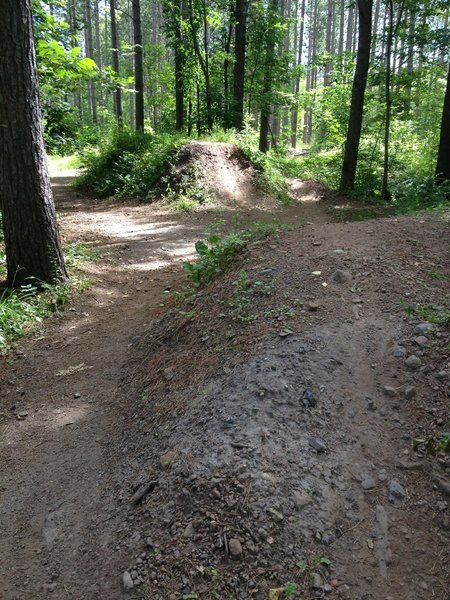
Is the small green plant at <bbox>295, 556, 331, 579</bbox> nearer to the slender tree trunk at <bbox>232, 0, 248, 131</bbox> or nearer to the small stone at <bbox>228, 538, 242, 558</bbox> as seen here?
the small stone at <bbox>228, 538, 242, 558</bbox>

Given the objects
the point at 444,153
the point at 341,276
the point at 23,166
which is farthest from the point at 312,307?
the point at 444,153

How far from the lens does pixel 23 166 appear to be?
18.2 feet

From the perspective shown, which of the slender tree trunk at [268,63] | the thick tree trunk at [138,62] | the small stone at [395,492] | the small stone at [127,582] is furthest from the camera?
the slender tree trunk at [268,63]

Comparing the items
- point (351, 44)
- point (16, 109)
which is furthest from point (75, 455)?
point (351, 44)

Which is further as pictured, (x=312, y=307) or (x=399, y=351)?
(x=312, y=307)

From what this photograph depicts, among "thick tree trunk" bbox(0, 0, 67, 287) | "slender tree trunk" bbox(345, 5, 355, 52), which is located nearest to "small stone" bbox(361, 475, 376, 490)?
"thick tree trunk" bbox(0, 0, 67, 287)

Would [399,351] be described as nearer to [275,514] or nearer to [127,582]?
[275,514]

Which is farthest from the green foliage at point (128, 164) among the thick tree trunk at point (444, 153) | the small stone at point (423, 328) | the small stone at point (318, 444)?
the small stone at point (318, 444)

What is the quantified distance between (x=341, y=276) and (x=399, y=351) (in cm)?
116

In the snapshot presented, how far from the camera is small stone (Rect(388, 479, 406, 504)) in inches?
101

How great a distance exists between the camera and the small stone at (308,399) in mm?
3053

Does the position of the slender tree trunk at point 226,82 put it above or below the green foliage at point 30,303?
above

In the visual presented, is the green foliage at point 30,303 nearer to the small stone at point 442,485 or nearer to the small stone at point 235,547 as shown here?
the small stone at point 235,547

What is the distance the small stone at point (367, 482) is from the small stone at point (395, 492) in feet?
0.33
